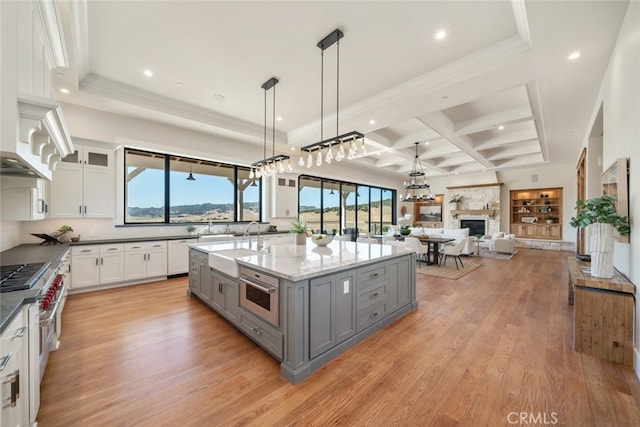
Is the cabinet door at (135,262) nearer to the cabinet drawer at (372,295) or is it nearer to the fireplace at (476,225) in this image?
the cabinet drawer at (372,295)

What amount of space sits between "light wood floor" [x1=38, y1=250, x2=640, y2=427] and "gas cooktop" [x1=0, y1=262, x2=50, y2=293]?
0.88 metres

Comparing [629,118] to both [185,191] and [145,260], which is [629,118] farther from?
[185,191]

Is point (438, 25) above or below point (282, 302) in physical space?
above

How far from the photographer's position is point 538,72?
10.2 feet

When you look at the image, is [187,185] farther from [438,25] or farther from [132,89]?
[438,25]

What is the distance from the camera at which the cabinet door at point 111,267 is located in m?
4.25

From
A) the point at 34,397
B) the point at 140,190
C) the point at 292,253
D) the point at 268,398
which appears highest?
the point at 140,190

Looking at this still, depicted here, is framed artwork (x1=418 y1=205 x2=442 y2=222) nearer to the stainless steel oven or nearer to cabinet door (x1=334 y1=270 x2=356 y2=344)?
cabinet door (x1=334 y1=270 x2=356 y2=344)

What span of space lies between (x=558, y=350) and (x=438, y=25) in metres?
3.53

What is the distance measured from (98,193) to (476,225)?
1310cm

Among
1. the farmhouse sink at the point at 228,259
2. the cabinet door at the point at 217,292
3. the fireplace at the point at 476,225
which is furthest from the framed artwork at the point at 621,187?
the fireplace at the point at 476,225

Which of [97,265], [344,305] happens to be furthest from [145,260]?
[344,305]

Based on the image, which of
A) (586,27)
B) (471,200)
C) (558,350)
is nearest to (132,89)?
(586,27)

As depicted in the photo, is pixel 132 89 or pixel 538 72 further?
pixel 132 89
